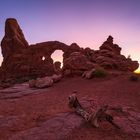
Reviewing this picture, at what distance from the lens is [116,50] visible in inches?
1215

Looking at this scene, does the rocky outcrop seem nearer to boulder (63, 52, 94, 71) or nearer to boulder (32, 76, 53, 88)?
boulder (63, 52, 94, 71)

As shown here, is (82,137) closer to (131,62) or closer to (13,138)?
(13,138)

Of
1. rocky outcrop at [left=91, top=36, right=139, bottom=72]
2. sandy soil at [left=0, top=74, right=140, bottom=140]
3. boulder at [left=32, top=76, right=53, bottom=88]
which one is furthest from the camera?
rocky outcrop at [left=91, top=36, right=139, bottom=72]

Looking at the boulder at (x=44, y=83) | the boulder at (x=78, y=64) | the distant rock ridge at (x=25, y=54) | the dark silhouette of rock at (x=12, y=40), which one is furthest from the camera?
the dark silhouette of rock at (x=12, y=40)

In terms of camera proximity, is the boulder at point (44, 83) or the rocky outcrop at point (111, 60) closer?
the boulder at point (44, 83)

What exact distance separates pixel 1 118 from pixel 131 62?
20116 millimetres

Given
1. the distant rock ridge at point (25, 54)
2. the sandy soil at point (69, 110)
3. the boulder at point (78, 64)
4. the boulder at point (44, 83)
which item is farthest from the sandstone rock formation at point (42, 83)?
the distant rock ridge at point (25, 54)

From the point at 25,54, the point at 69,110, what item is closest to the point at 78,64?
the point at 69,110

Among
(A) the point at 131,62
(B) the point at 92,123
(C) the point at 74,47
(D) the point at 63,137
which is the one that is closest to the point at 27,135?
(D) the point at 63,137

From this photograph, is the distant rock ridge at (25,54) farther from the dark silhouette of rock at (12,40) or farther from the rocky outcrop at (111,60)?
the rocky outcrop at (111,60)

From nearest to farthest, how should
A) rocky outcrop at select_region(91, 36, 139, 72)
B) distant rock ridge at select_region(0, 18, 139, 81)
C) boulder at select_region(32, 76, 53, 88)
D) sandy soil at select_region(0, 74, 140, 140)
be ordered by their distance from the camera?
sandy soil at select_region(0, 74, 140, 140), boulder at select_region(32, 76, 53, 88), rocky outcrop at select_region(91, 36, 139, 72), distant rock ridge at select_region(0, 18, 139, 81)

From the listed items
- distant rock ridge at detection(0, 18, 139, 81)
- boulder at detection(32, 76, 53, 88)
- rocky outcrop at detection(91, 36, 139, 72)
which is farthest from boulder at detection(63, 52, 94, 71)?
distant rock ridge at detection(0, 18, 139, 81)

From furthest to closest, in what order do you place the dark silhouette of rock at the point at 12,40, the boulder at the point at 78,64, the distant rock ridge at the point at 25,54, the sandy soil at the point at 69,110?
the dark silhouette of rock at the point at 12,40
the distant rock ridge at the point at 25,54
the boulder at the point at 78,64
the sandy soil at the point at 69,110

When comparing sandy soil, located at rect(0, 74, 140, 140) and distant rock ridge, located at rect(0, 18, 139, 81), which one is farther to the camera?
distant rock ridge, located at rect(0, 18, 139, 81)
